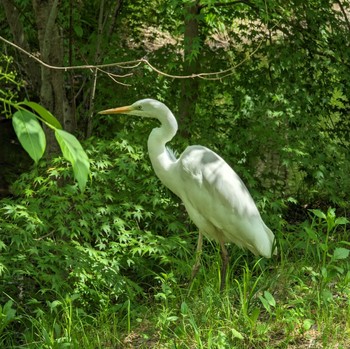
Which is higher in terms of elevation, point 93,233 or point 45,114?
point 45,114

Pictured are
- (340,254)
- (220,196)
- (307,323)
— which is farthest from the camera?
(220,196)

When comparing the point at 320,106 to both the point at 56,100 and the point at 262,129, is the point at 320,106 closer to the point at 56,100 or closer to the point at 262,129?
the point at 262,129

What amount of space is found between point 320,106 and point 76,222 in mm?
2610

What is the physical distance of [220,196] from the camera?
4.91 m

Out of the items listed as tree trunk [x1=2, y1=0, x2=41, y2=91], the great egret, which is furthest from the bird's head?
tree trunk [x1=2, y1=0, x2=41, y2=91]

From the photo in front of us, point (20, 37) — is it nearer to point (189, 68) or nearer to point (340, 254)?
point (189, 68)

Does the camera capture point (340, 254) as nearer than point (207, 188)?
Yes

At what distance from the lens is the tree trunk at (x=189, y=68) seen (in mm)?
5645

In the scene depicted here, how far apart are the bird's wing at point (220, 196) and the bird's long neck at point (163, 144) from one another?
0.12 metres

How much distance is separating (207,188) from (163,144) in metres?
0.46

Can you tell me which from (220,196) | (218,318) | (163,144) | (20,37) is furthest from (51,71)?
(218,318)

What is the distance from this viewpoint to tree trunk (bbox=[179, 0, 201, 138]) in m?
5.64

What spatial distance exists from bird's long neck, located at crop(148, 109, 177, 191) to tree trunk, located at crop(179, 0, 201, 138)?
746 mm

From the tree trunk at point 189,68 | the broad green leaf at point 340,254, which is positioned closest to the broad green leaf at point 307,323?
the broad green leaf at point 340,254
